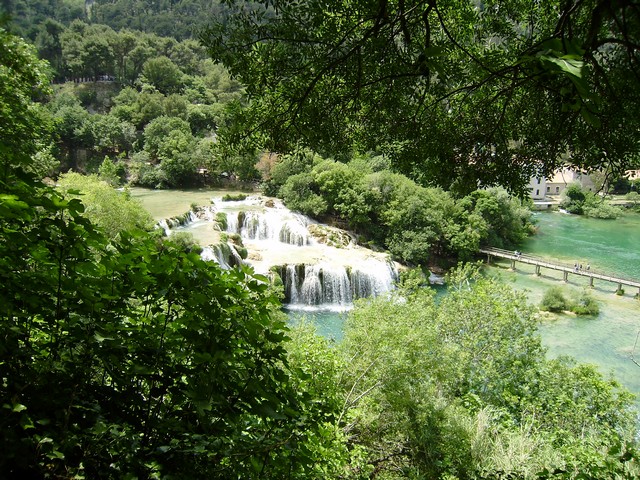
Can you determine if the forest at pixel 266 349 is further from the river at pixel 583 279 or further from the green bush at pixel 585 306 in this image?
the green bush at pixel 585 306

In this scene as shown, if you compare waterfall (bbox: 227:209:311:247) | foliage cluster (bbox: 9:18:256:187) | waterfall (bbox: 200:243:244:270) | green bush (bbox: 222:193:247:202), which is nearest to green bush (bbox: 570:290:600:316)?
waterfall (bbox: 227:209:311:247)

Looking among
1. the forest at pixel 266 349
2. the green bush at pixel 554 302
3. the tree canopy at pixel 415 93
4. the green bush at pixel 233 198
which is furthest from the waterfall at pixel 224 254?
the tree canopy at pixel 415 93

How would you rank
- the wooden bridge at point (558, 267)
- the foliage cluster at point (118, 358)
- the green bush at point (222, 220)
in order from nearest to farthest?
the foliage cluster at point (118, 358) < the wooden bridge at point (558, 267) < the green bush at point (222, 220)

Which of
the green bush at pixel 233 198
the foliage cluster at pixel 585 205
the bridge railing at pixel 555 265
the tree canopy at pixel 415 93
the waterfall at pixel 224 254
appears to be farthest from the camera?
the foliage cluster at pixel 585 205

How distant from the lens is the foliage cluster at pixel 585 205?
123 ft

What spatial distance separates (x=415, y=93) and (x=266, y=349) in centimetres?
260

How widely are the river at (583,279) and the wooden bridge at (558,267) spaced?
0.48 meters

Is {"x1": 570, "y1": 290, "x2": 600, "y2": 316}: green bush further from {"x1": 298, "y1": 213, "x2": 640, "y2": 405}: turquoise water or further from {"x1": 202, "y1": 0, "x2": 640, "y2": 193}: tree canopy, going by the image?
{"x1": 202, "y1": 0, "x2": 640, "y2": 193}: tree canopy

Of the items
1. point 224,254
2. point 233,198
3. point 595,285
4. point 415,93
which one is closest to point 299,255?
point 224,254

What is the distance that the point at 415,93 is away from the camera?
3604mm

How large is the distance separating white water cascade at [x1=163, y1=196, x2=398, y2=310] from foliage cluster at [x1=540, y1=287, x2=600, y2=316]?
704cm

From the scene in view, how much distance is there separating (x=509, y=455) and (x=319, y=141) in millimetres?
6662

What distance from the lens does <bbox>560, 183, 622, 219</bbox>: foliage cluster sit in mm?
37469

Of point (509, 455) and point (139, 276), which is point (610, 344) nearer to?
point (509, 455)
